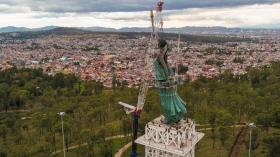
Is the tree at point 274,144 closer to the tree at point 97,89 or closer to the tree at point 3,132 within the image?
the tree at point 3,132

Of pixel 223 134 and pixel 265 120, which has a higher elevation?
pixel 265 120

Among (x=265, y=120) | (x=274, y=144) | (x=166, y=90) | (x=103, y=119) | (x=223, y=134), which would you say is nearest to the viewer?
(x=166, y=90)

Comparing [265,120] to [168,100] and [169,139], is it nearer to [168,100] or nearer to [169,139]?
[169,139]

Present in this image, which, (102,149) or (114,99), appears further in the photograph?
(114,99)

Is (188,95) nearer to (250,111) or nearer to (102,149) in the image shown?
(250,111)

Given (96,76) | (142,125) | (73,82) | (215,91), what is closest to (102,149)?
(142,125)

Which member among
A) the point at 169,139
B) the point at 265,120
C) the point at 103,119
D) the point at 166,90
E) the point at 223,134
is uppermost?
the point at 166,90

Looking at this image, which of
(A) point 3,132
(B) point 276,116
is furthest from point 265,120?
(A) point 3,132
